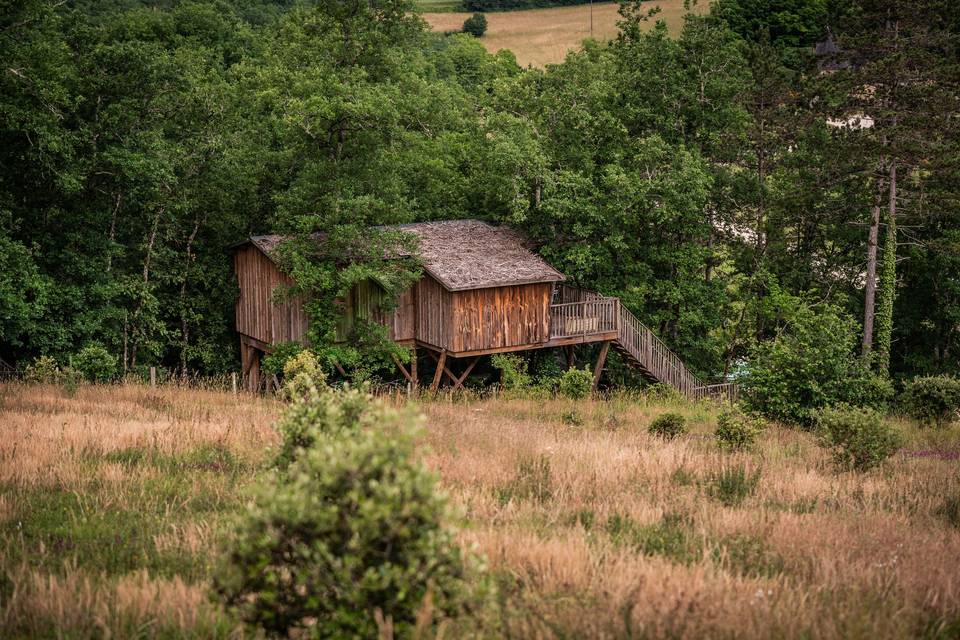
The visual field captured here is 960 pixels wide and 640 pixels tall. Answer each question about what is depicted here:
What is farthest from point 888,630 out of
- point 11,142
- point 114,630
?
point 11,142

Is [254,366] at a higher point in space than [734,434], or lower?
lower

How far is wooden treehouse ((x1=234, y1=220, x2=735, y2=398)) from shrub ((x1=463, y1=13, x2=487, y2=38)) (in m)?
75.9

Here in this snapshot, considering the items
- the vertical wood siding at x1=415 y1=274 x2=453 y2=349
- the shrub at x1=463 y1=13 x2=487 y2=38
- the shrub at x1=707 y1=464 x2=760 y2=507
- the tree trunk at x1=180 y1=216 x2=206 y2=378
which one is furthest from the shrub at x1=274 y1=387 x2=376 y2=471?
the shrub at x1=463 y1=13 x2=487 y2=38

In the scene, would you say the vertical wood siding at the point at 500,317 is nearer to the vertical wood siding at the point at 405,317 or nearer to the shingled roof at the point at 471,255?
the shingled roof at the point at 471,255

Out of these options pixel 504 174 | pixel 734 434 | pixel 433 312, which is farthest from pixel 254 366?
pixel 734 434

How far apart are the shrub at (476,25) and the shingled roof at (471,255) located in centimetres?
7612

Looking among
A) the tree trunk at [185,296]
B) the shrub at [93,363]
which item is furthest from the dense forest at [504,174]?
the shrub at [93,363]

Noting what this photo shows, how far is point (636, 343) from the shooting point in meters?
32.2

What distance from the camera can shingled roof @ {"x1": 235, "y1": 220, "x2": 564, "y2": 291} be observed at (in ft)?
93.2

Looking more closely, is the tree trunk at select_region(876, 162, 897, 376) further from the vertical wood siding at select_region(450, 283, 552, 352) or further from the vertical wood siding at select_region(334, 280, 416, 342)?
the vertical wood siding at select_region(334, 280, 416, 342)

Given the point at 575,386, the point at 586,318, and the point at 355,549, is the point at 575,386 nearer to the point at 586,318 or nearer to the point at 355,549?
the point at 586,318

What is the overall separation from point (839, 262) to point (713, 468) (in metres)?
27.7

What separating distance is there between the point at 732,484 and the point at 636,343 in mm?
20002

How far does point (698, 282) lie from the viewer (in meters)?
35.7
